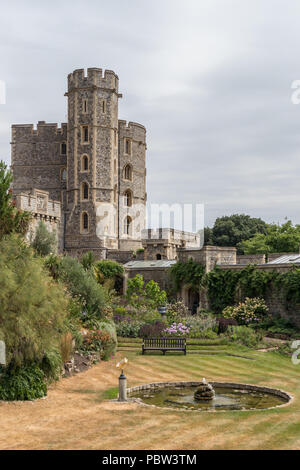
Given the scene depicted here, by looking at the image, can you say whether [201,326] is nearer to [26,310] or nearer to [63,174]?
[26,310]

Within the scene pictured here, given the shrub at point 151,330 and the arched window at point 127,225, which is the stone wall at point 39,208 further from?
the shrub at point 151,330

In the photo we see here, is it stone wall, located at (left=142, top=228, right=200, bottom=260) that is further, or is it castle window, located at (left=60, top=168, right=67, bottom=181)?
castle window, located at (left=60, top=168, right=67, bottom=181)

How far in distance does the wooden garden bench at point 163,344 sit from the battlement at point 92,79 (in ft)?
99.6

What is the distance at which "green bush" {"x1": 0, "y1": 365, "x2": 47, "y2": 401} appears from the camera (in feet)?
42.4

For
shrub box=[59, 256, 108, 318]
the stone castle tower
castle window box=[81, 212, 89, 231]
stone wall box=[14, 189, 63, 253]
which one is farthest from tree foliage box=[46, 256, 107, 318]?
castle window box=[81, 212, 89, 231]

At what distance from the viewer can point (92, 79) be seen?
45656 mm

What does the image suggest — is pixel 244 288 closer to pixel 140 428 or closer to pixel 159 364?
pixel 159 364

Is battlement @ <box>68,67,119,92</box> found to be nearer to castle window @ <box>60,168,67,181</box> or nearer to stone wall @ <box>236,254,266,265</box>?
castle window @ <box>60,168,67,181</box>

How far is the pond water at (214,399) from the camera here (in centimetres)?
1284

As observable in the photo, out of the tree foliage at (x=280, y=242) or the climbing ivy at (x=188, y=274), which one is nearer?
the climbing ivy at (x=188, y=274)

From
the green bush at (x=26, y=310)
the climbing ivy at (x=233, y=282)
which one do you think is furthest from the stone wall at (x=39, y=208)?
the green bush at (x=26, y=310)

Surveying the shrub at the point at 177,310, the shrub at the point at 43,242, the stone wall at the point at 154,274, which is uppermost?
the shrub at the point at 43,242

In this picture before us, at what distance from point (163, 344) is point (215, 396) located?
24.6 feet

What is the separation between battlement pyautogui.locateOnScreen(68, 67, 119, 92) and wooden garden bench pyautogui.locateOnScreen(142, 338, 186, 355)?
3035cm
